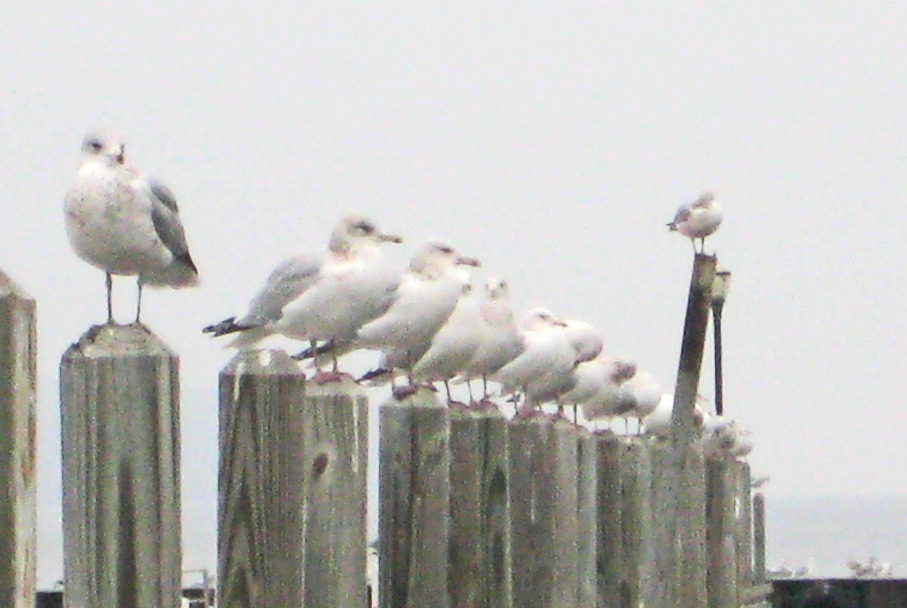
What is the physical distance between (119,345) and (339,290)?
3.30m

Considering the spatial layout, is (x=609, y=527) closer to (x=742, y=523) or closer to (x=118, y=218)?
(x=118, y=218)

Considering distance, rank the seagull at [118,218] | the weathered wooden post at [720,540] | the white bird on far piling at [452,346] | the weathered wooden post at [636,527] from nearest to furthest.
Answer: the seagull at [118,218], the weathered wooden post at [636,527], the white bird on far piling at [452,346], the weathered wooden post at [720,540]

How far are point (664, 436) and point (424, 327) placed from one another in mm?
2112

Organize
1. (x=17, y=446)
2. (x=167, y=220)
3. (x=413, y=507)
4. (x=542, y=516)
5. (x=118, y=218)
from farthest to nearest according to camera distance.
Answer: (x=167, y=220)
(x=118, y=218)
(x=542, y=516)
(x=413, y=507)
(x=17, y=446)

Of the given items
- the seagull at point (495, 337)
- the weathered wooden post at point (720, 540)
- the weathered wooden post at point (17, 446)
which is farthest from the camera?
the weathered wooden post at point (720, 540)

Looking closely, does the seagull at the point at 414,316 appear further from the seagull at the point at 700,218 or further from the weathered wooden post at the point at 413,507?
the seagull at the point at 700,218

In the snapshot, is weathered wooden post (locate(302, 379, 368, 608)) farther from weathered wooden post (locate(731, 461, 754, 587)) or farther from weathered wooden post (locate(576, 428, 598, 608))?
weathered wooden post (locate(731, 461, 754, 587))

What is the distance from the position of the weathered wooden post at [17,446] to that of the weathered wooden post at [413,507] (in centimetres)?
160

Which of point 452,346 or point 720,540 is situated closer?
point 452,346

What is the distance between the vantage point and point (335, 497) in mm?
4238

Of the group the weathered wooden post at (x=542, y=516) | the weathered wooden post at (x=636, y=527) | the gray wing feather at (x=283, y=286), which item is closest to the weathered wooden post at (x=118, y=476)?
the weathered wooden post at (x=542, y=516)

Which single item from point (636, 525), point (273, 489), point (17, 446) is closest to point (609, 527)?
point (636, 525)

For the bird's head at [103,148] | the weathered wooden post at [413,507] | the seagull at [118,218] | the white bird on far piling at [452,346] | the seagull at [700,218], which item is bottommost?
the weathered wooden post at [413,507]

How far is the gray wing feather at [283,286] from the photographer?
7.55m
